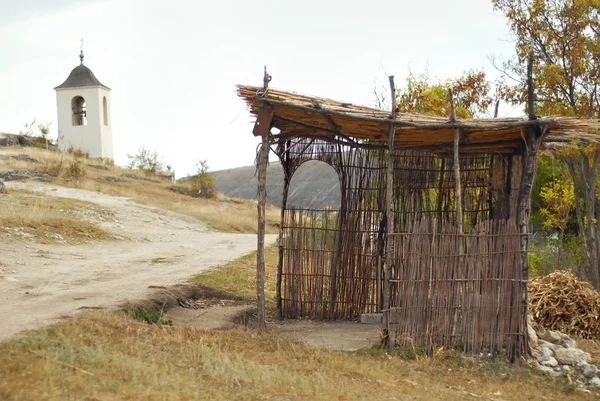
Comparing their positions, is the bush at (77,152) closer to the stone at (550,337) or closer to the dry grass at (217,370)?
the dry grass at (217,370)

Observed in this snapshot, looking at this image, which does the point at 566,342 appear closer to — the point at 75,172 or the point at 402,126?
the point at 402,126

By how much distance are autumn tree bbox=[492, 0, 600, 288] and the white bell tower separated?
27.6 meters

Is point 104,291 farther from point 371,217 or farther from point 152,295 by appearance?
point 371,217

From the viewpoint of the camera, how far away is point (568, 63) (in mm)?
14188

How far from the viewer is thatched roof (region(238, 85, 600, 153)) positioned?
8.19 m

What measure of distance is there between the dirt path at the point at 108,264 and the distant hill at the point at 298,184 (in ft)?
14.6

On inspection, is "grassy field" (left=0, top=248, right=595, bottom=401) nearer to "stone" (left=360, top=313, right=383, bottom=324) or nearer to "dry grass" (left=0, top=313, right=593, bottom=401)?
"dry grass" (left=0, top=313, right=593, bottom=401)

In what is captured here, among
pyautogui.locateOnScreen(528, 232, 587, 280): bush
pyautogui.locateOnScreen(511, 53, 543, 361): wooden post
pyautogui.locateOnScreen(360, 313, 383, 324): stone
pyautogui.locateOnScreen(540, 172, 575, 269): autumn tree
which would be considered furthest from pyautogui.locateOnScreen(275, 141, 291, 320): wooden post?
pyautogui.locateOnScreen(540, 172, 575, 269): autumn tree

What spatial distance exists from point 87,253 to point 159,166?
29.5 metres

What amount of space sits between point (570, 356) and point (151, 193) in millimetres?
26020

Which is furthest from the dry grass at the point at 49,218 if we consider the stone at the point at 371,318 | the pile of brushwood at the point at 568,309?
the pile of brushwood at the point at 568,309

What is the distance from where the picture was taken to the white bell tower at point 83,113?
125 feet

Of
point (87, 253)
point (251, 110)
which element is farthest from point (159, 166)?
point (251, 110)

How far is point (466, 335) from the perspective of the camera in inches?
314
